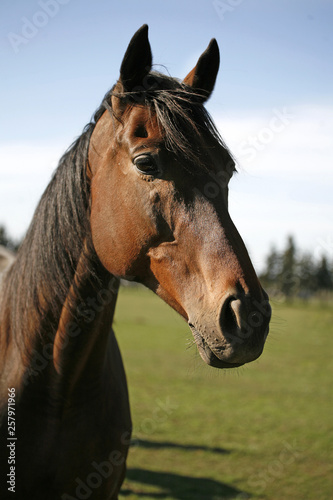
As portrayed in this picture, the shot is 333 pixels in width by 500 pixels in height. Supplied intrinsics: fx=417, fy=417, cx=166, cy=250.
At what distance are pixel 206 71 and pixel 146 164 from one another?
67 cm

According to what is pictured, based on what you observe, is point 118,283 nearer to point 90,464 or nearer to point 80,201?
point 80,201

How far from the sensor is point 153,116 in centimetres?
194

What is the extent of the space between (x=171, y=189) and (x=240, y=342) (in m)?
0.71

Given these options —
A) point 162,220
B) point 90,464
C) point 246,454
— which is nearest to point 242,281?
point 162,220

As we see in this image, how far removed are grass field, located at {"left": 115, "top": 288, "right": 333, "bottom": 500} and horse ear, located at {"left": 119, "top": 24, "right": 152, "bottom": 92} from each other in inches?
49.6

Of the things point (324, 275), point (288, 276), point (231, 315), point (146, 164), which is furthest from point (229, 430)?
point (324, 275)

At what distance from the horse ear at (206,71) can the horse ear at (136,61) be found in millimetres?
233

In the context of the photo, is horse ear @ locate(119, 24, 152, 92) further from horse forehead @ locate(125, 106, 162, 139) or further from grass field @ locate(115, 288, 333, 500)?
grass field @ locate(115, 288, 333, 500)

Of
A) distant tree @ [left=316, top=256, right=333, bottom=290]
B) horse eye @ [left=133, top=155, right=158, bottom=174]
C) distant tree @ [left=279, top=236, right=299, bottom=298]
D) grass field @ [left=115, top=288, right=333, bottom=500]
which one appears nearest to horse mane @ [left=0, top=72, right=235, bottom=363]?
horse eye @ [left=133, top=155, right=158, bottom=174]

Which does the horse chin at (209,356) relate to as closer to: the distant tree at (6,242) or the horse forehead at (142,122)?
the horse forehead at (142,122)

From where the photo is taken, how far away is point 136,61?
1998 mm

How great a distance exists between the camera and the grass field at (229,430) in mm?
4895

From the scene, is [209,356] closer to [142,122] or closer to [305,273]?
[142,122]

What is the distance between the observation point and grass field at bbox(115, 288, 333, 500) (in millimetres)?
4895
